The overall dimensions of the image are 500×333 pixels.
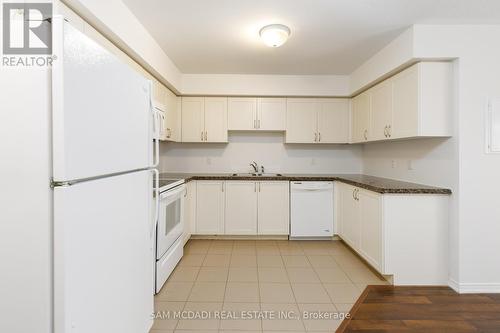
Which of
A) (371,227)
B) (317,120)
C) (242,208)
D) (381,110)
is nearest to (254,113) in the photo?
(317,120)

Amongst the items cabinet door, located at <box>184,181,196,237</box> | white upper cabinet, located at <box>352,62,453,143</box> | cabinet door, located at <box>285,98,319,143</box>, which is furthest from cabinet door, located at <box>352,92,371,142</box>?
cabinet door, located at <box>184,181,196,237</box>

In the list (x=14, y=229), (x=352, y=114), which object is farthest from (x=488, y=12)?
(x=14, y=229)

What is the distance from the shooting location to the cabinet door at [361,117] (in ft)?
12.0

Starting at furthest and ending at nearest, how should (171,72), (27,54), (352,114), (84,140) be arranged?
1. (352,114)
2. (171,72)
3. (84,140)
4. (27,54)

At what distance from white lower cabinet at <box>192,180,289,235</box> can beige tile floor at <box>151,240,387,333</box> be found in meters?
0.29

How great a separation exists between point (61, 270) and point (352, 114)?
13.6 ft

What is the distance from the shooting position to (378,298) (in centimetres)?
238

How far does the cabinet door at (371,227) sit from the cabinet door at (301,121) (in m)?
1.39

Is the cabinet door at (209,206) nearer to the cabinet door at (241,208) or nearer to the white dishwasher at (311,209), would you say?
the cabinet door at (241,208)

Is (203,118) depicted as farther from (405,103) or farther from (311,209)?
(405,103)

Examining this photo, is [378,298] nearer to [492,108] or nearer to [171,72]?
[492,108]

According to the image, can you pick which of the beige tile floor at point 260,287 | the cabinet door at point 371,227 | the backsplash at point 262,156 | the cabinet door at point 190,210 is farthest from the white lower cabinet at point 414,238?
the cabinet door at point 190,210

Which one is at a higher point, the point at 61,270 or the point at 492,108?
the point at 492,108

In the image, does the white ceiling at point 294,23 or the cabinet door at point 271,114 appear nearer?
the white ceiling at point 294,23
